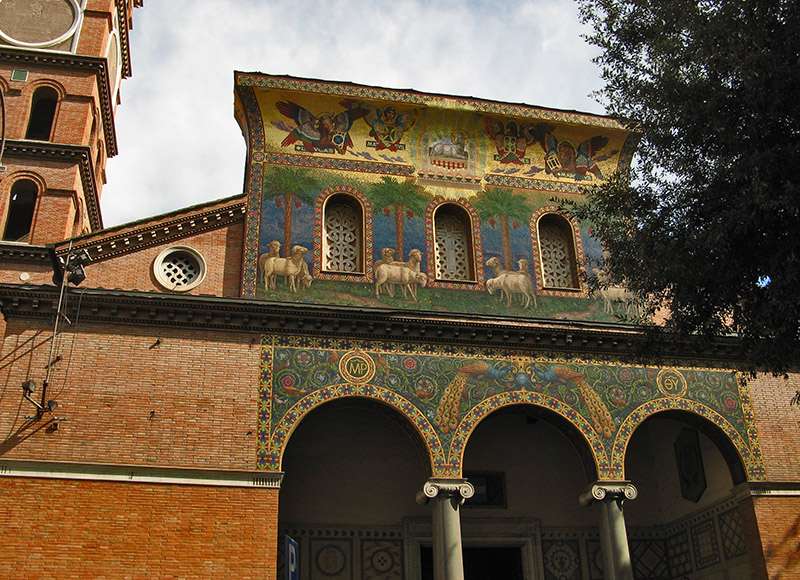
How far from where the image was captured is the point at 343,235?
56.4 feet

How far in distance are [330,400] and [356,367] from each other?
0.79 metres

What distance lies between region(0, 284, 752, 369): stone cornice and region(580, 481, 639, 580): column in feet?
8.05

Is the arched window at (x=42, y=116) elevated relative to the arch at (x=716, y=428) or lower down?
elevated

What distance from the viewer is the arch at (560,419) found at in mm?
15250

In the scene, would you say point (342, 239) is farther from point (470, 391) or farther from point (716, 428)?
point (716, 428)

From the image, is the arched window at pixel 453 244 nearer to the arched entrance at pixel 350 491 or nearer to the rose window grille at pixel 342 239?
the rose window grille at pixel 342 239

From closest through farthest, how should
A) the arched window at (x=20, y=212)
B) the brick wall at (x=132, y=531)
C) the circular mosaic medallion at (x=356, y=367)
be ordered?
the brick wall at (x=132, y=531) < the circular mosaic medallion at (x=356, y=367) < the arched window at (x=20, y=212)

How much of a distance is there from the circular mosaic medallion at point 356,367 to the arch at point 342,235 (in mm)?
1746

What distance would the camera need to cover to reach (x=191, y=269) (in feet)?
52.3

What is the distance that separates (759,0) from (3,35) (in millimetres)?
16224

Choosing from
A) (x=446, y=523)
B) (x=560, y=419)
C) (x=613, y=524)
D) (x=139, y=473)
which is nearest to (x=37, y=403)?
(x=139, y=473)

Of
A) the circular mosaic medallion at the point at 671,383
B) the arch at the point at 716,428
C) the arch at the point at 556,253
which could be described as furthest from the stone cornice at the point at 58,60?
the circular mosaic medallion at the point at 671,383

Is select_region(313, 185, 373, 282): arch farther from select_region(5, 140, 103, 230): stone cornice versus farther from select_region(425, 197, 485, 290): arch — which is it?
select_region(5, 140, 103, 230): stone cornice

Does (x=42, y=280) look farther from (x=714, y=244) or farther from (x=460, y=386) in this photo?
(x=714, y=244)
